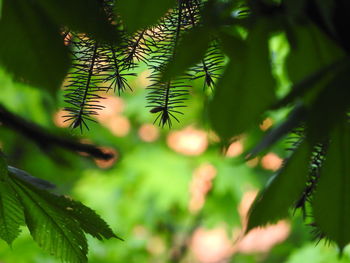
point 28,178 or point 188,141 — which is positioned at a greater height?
point 188,141

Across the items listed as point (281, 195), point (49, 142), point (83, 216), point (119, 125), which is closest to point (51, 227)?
point (83, 216)

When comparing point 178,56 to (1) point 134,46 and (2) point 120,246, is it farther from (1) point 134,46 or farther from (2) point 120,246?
(2) point 120,246

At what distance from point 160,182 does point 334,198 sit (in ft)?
9.61

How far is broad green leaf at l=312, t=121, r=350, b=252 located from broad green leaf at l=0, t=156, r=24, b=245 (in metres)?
0.27

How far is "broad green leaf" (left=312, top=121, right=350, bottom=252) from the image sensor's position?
39 centimetres

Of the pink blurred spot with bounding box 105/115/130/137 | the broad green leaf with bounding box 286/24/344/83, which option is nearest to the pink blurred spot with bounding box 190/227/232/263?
the pink blurred spot with bounding box 105/115/130/137

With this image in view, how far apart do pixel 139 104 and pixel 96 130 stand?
0.46 meters

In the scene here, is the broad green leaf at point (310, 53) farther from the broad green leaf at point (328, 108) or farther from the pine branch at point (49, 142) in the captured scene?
the pine branch at point (49, 142)

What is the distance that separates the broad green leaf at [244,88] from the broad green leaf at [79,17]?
0.25 feet

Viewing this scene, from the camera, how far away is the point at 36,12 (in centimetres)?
35

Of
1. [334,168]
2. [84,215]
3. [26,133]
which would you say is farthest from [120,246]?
[334,168]

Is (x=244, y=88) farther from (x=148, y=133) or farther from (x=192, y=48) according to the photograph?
(x=148, y=133)

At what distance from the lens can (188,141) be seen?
368 cm

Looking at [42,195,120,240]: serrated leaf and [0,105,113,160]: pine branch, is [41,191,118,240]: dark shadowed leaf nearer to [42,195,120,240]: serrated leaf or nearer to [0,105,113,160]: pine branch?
[42,195,120,240]: serrated leaf
